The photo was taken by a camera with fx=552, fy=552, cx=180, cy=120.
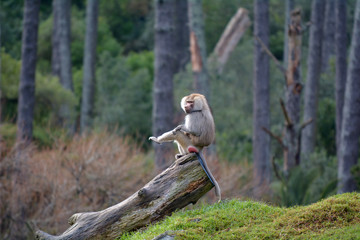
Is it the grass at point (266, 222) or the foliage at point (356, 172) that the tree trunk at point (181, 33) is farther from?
the grass at point (266, 222)

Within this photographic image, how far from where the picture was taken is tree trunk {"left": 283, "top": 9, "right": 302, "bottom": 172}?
1543 centimetres

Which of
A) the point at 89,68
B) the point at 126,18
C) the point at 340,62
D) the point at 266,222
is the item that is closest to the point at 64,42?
the point at 89,68

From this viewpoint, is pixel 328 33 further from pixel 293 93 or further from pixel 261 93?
pixel 293 93

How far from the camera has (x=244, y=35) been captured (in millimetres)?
35625

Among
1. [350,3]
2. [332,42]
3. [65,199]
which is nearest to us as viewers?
[65,199]

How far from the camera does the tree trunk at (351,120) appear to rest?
17859mm

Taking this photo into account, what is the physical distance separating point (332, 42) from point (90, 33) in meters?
15.3

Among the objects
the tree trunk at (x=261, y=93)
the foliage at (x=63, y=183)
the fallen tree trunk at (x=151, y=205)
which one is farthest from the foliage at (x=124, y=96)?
the fallen tree trunk at (x=151, y=205)

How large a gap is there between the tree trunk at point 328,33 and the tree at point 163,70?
16.0 meters

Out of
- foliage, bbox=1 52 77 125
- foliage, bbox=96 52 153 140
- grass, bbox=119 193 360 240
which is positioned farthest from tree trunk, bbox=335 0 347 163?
grass, bbox=119 193 360 240

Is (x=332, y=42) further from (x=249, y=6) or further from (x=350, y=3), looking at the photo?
(x=249, y=6)

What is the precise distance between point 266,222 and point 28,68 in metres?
14.4

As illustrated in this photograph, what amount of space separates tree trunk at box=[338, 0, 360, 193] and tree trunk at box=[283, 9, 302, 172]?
103 inches

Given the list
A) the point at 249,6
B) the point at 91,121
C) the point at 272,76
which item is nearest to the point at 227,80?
the point at 272,76
